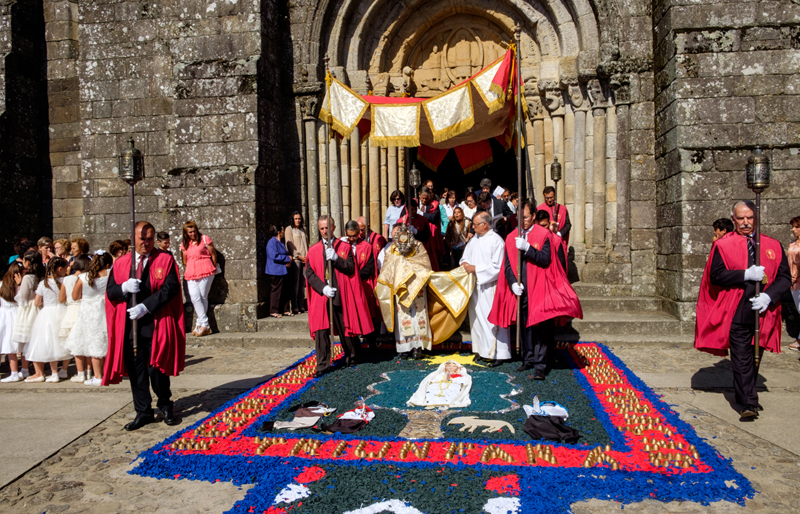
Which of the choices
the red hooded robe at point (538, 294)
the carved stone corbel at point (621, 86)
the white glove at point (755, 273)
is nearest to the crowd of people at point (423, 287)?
the red hooded robe at point (538, 294)

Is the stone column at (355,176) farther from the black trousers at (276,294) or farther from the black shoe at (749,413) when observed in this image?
the black shoe at (749,413)

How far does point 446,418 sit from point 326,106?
429cm

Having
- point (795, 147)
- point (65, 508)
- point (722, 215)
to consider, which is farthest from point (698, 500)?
point (795, 147)

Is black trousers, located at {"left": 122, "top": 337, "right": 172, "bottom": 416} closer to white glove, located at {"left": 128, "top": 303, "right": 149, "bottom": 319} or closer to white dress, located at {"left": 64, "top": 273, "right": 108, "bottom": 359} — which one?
white glove, located at {"left": 128, "top": 303, "right": 149, "bottom": 319}

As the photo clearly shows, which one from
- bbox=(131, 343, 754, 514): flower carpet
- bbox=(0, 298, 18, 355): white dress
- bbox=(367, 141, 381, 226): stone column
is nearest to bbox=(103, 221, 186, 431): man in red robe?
bbox=(131, 343, 754, 514): flower carpet

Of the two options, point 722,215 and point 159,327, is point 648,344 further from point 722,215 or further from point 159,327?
point 159,327

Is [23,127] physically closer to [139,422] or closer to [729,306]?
[139,422]

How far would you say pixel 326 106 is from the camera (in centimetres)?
697

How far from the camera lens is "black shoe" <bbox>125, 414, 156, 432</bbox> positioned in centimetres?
443

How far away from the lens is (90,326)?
5883mm

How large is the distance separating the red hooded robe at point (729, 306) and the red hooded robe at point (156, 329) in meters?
4.57

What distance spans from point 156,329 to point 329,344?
210cm

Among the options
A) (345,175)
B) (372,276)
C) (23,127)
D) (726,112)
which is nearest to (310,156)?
(345,175)

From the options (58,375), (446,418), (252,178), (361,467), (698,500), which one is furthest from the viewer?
(252,178)
